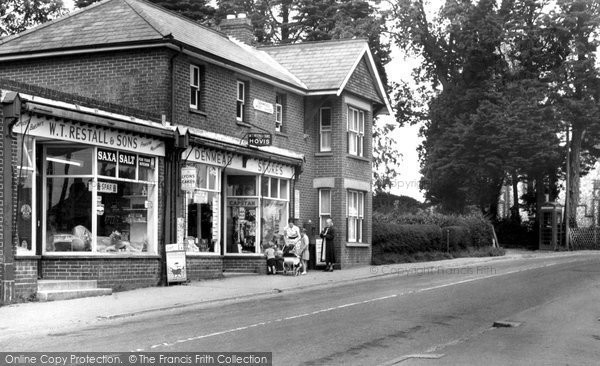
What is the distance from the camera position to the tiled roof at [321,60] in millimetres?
31125

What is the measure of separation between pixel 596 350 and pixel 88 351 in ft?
22.5

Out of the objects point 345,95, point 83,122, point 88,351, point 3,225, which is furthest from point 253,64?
point 88,351

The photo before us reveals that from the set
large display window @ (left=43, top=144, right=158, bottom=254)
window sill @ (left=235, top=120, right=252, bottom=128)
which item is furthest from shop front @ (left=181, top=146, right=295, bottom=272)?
large display window @ (left=43, top=144, right=158, bottom=254)

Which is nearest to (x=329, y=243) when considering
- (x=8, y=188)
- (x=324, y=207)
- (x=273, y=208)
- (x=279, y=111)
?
(x=273, y=208)

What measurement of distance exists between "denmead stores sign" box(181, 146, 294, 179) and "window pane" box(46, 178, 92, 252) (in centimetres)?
350

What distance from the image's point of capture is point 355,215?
1288 inches

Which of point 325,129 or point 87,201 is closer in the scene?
point 87,201

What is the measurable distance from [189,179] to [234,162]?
123 inches

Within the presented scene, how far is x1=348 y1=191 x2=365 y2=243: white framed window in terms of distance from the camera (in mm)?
32375

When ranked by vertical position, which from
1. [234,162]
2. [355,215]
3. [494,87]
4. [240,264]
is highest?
[494,87]

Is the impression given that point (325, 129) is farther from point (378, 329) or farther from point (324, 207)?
point (378, 329)

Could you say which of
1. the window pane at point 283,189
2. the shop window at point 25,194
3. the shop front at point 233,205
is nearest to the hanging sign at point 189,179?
the shop front at point 233,205

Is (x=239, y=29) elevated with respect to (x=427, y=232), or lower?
elevated

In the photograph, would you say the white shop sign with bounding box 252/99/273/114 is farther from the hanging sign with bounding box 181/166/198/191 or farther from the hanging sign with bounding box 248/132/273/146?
the hanging sign with bounding box 181/166/198/191
